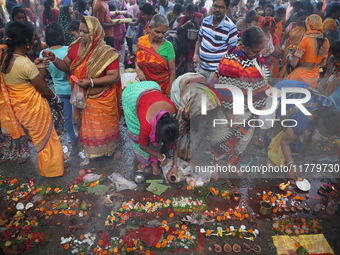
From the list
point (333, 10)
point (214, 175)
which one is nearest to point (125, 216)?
point (214, 175)

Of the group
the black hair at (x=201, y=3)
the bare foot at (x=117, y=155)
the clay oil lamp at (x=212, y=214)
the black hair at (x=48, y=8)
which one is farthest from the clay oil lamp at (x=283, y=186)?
the black hair at (x=201, y=3)

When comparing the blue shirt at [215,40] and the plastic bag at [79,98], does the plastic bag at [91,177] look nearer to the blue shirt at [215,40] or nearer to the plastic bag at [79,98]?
the plastic bag at [79,98]

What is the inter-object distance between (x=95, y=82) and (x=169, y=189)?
1871 mm

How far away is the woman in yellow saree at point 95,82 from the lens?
3422mm

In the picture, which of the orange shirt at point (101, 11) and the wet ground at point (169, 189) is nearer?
the wet ground at point (169, 189)

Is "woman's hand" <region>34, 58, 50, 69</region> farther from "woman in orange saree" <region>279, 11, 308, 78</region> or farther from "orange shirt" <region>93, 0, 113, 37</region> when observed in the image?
"woman in orange saree" <region>279, 11, 308, 78</region>

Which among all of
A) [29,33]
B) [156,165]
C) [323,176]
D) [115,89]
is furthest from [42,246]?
[323,176]

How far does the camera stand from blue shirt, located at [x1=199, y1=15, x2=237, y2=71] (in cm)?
442

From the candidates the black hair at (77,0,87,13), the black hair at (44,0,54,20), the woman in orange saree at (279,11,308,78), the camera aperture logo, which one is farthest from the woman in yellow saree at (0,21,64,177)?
the black hair at (44,0,54,20)

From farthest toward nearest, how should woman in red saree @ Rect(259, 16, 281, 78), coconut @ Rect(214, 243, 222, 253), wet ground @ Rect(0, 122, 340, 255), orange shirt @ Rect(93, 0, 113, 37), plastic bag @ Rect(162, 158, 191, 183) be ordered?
orange shirt @ Rect(93, 0, 113, 37)
woman in red saree @ Rect(259, 16, 281, 78)
plastic bag @ Rect(162, 158, 191, 183)
wet ground @ Rect(0, 122, 340, 255)
coconut @ Rect(214, 243, 222, 253)

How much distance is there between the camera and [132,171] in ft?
12.9

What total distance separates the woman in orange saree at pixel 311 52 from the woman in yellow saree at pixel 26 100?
4.37 m

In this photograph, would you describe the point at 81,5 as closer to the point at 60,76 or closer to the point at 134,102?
the point at 60,76

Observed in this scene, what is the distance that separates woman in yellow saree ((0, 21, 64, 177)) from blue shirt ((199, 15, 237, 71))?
2.86 m
